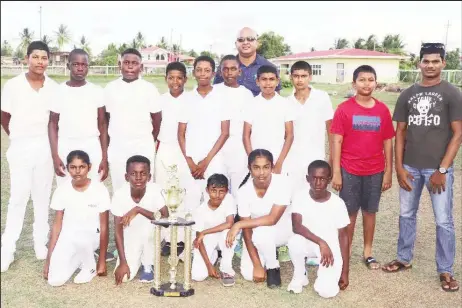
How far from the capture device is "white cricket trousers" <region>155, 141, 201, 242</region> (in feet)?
15.9

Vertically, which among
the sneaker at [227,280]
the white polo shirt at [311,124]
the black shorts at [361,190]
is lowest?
the sneaker at [227,280]

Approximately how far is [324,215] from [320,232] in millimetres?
143

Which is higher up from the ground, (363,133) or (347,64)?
(347,64)

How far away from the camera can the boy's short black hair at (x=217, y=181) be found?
4449 millimetres

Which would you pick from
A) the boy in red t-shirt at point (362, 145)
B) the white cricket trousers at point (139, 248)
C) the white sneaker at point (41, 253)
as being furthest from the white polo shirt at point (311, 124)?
the white sneaker at point (41, 253)

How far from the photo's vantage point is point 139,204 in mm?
4449

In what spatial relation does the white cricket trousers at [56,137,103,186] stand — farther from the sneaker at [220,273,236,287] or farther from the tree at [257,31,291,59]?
the tree at [257,31,291,59]

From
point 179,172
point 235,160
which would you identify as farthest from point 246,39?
point 179,172

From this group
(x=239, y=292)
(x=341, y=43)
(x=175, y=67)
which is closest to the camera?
(x=239, y=292)

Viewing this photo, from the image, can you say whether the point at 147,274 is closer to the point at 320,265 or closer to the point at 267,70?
the point at 320,265

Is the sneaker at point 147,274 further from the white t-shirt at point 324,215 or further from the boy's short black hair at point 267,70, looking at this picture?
the boy's short black hair at point 267,70

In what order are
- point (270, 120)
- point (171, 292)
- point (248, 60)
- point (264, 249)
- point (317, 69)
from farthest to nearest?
point (317, 69) < point (248, 60) < point (270, 120) < point (264, 249) < point (171, 292)

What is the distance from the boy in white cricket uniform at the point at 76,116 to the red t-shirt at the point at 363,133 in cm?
208

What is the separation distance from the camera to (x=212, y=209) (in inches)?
179
